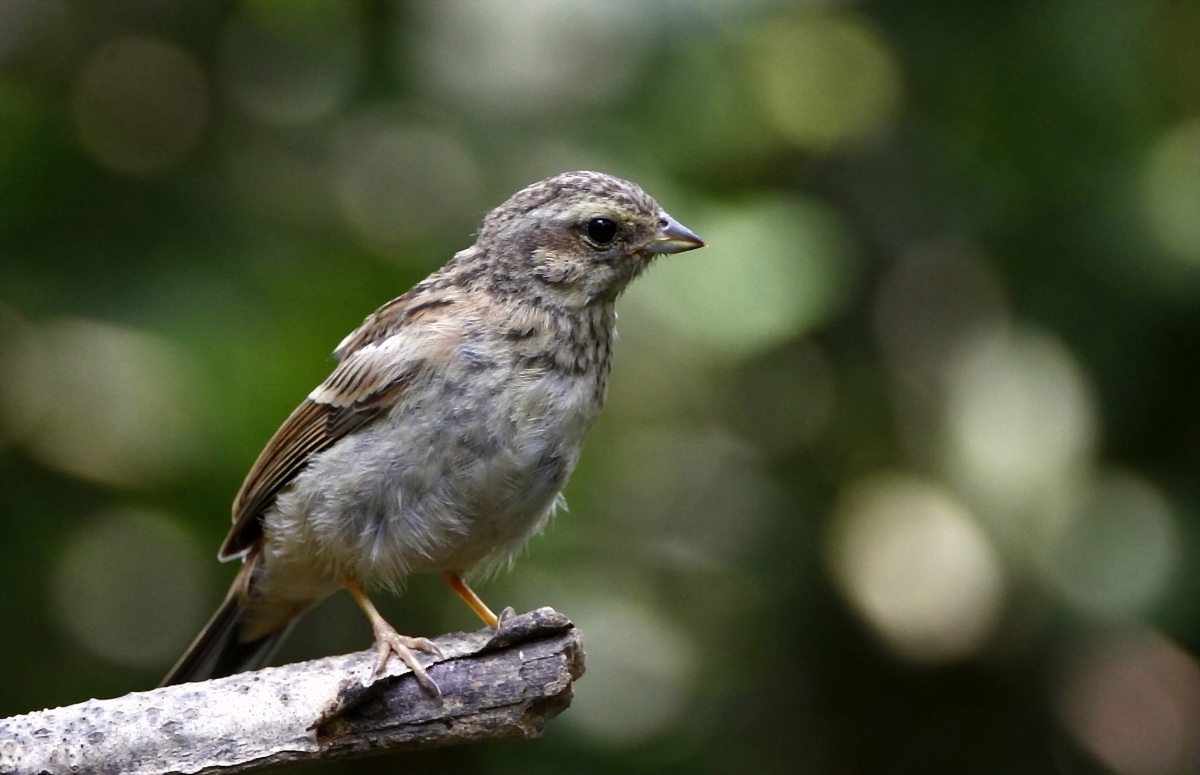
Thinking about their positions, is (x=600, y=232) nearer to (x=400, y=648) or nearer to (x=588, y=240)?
(x=588, y=240)

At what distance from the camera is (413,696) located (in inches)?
133

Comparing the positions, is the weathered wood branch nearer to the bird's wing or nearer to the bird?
the bird

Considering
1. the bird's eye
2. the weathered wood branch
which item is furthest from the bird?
the weathered wood branch

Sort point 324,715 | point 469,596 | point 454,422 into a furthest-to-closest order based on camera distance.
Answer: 1. point 469,596
2. point 454,422
3. point 324,715

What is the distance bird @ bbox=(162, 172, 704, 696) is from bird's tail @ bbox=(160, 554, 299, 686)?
11 mm

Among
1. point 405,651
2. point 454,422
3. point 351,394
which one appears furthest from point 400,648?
point 351,394

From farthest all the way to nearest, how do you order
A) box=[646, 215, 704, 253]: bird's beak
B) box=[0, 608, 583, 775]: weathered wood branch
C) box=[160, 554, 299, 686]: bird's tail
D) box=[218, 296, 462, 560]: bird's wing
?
box=[160, 554, 299, 686]: bird's tail → box=[646, 215, 704, 253]: bird's beak → box=[218, 296, 462, 560]: bird's wing → box=[0, 608, 583, 775]: weathered wood branch

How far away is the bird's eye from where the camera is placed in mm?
4227

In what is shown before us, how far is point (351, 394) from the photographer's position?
13.5 feet

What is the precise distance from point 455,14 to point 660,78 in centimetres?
80

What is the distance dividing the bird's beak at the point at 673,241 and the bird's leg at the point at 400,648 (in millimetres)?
1427

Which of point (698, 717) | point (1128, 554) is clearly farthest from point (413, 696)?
point (1128, 554)

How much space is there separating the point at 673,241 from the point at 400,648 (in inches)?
60.5

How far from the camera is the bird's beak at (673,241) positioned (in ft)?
13.8
